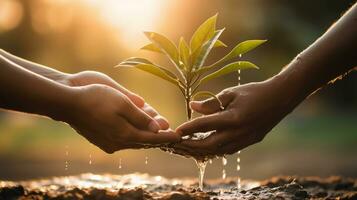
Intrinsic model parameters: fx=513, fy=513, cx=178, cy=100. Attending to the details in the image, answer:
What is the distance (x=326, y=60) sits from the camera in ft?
10.00

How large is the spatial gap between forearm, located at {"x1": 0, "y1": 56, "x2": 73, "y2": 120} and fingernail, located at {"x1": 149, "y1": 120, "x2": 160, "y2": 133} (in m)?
0.47

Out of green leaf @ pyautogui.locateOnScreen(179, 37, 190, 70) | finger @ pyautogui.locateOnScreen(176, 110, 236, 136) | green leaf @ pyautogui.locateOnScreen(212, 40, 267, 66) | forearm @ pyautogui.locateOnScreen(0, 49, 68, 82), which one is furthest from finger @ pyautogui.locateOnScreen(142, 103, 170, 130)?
forearm @ pyautogui.locateOnScreen(0, 49, 68, 82)

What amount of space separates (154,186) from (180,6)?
58.2 ft

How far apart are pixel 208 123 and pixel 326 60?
0.80 m

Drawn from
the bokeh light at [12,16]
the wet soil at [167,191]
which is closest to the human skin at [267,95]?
the wet soil at [167,191]

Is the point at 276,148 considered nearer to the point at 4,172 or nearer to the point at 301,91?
the point at 4,172

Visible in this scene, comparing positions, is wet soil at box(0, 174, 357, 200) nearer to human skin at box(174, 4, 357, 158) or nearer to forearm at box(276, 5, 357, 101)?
human skin at box(174, 4, 357, 158)

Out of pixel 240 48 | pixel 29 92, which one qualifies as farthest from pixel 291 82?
pixel 29 92

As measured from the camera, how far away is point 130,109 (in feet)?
9.27

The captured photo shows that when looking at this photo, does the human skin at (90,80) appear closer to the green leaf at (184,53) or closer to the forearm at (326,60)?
the green leaf at (184,53)

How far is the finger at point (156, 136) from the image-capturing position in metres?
2.90

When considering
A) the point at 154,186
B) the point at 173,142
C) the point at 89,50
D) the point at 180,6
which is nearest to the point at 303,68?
Result: the point at 173,142

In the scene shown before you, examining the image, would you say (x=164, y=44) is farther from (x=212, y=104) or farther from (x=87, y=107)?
(x=87, y=107)

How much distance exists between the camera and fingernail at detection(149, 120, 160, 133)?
292 centimetres
